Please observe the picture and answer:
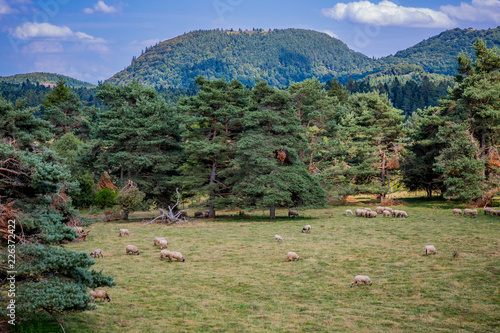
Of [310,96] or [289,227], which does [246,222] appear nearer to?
[289,227]

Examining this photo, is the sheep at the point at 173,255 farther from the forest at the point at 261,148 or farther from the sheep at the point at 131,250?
the forest at the point at 261,148

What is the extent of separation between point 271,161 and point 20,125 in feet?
67.6

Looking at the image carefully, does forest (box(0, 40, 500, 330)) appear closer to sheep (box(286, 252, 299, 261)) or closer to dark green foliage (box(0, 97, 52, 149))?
dark green foliage (box(0, 97, 52, 149))

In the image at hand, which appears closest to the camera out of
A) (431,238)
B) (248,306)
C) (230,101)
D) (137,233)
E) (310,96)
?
(248,306)

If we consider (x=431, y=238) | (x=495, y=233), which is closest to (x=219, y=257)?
(x=431, y=238)

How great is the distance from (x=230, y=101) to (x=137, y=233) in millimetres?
17163

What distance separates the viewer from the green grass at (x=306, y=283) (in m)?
12.3

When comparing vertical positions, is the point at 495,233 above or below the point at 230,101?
below

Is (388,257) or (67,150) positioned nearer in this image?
(388,257)

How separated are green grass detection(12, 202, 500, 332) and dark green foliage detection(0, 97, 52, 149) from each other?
904cm

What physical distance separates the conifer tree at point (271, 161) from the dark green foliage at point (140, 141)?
7.67 metres

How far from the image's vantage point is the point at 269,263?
2008 centimetres

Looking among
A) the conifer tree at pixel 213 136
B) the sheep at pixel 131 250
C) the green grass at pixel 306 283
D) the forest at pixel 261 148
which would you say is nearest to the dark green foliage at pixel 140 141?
the forest at pixel 261 148

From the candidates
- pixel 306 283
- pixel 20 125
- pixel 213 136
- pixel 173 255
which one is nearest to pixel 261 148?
pixel 213 136
